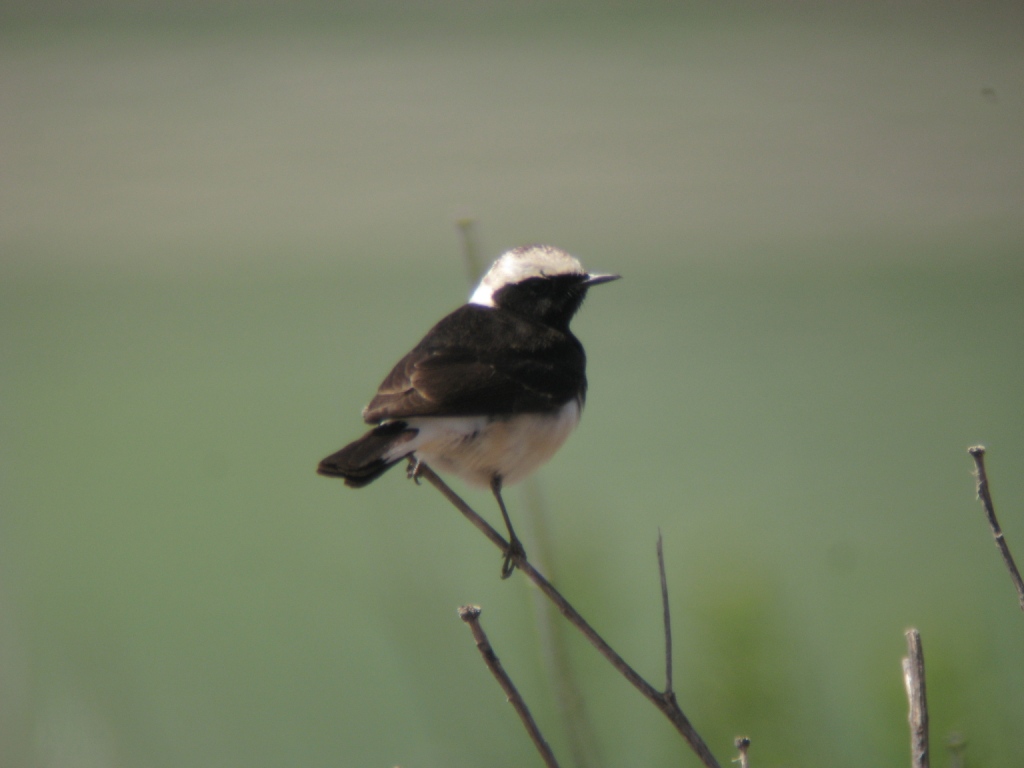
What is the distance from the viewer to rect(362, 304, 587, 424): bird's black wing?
245cm

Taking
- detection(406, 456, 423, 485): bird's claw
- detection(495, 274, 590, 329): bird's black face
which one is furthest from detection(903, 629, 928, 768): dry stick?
detection(495, 274, 590, 329): bird's black face

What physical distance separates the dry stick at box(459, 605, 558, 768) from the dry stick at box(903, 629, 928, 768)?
0.49 metres

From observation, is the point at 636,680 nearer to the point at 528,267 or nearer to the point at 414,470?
the point at 414,470

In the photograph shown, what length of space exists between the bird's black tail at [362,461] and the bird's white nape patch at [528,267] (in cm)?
99

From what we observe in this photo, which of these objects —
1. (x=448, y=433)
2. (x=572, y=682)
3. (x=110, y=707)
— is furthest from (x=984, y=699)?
(x=110, y=707)

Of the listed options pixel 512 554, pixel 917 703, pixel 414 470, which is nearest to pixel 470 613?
pixel 917 703

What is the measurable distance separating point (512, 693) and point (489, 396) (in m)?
1.23

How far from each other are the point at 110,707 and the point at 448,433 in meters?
1.40

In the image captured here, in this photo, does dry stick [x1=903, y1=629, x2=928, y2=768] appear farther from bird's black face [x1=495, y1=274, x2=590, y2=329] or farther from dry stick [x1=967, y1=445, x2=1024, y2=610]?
bird's black face [x1=495, y1=274, x2=590, y2=329]

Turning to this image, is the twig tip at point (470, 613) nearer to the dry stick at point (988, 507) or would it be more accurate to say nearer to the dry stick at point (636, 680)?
the dry stick at point (636, 680)

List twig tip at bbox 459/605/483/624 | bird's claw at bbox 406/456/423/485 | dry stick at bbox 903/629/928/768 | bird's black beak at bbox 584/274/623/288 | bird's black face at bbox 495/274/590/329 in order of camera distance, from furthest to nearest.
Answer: bird's black face at bbox 495/274/590/329 < bird's black beak at bbox 584/274/623/288 < bird's claw at bbox 406/456/423/485 < twig tip at bbox 459/605/483/624 < dry stick at bbox 903/629/928/768

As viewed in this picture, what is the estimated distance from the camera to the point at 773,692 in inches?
92.5

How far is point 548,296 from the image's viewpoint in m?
3.15

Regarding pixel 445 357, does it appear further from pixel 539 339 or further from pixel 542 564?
pixel 542 564
